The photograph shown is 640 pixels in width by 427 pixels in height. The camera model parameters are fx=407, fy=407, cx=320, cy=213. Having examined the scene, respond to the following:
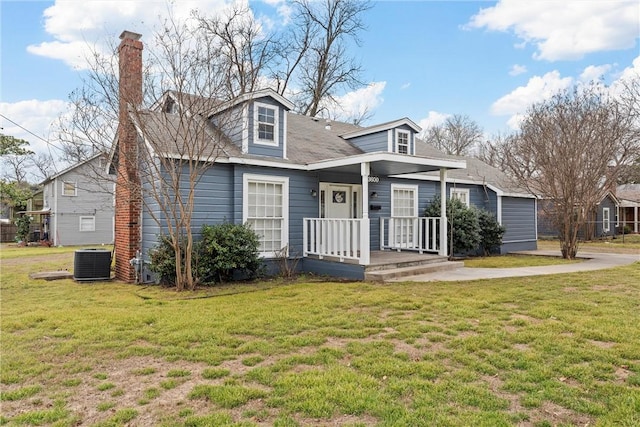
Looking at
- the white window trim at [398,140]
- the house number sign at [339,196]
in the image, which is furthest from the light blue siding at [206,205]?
the white window trim at [398,140]

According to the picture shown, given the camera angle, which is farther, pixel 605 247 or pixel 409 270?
pixel 605 247

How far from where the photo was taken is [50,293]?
26.4 feet

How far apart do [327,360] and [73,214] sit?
83.3 feet

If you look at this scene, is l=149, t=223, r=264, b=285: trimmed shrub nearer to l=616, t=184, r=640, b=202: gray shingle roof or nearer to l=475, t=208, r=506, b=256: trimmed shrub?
l=475, t=208, r=506, b=256: trimmed shrub

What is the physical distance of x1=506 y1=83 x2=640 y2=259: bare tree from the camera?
12.8 meters

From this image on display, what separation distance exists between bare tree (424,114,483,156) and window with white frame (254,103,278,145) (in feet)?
91.0

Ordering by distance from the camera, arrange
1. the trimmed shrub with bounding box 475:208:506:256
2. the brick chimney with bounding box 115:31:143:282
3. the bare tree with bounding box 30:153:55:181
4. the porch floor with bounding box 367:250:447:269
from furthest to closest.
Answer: the bare tree with bounding box 30:153:55:181 → the trimmed shrub with bounding box 475:208:506:256 → the porch floor with bounding box 367:250:447:269 → the brick chimney with bounding box 115:31:143:282

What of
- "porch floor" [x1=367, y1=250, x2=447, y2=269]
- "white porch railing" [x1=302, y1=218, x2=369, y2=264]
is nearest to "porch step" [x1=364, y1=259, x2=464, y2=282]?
"porch floor" [x1=367, y1=250, x2=447, y2=269]

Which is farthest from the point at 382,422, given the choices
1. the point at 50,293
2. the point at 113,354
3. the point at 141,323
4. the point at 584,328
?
the point at 50,293

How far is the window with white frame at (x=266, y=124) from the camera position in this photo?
1029cm

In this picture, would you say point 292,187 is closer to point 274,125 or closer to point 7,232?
point 274,125

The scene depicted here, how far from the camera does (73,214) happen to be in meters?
24.5

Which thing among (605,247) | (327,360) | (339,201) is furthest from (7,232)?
(605,247)

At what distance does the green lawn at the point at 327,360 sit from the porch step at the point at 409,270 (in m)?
1.77
